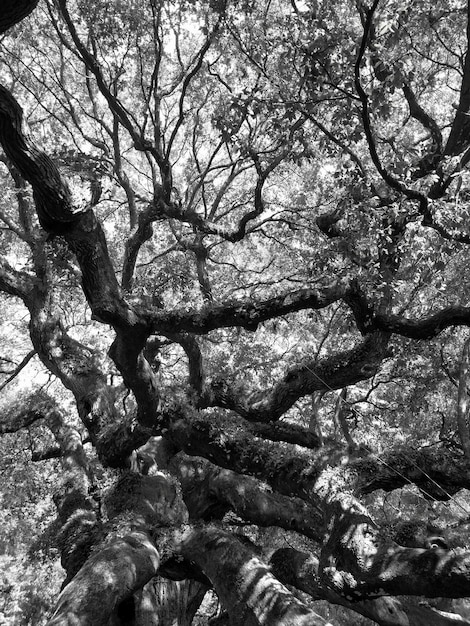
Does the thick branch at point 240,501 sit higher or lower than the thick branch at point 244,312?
lower

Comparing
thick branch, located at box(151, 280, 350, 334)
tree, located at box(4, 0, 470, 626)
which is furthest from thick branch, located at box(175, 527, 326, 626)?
thick branch, located at box(151, 280, 350, 334)

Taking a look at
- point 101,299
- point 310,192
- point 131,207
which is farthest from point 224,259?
point 101,299

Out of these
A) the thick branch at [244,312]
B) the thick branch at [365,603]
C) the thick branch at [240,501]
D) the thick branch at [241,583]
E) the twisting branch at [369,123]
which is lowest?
the thick branch at [241,583]

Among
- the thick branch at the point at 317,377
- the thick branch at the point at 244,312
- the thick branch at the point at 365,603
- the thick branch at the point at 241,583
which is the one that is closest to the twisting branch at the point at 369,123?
the thick branch at the point at 244,312

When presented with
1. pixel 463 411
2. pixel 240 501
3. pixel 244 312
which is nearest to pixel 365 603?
pixel 240 501

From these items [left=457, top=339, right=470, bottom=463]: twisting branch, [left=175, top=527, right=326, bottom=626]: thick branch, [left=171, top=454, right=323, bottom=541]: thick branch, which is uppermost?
[left=457, top=339, right=470, bottom=463]: twisting branch

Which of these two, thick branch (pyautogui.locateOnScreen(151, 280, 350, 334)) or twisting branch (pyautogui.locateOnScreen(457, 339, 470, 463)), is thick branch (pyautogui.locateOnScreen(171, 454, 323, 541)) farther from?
twisting branch (pyautogui.locateOnScreen(457, 339, 470, 463))

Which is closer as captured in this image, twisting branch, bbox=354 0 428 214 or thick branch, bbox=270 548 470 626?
twisting branch, bbox=354 0 428 214

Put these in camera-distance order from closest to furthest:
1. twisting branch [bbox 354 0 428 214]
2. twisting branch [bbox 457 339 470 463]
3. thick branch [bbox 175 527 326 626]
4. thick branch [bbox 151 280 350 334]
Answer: twisting branch [bbox 354 0 428 214] < thick branch [bbox 175 527 326 626] < thick branch [bbox 151 280 350 334] < twisting branch [bbox 457 339 470 463]

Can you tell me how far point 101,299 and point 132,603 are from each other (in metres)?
3.21

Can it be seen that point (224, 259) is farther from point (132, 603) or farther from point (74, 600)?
point (74, 600)

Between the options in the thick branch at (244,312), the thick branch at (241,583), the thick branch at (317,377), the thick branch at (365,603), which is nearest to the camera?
the thick branch at (241,583)

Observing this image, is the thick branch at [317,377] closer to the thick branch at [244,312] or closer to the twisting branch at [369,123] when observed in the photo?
the thick branch at [244,312]

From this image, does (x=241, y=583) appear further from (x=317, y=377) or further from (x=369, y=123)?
(x=369, y=123)
